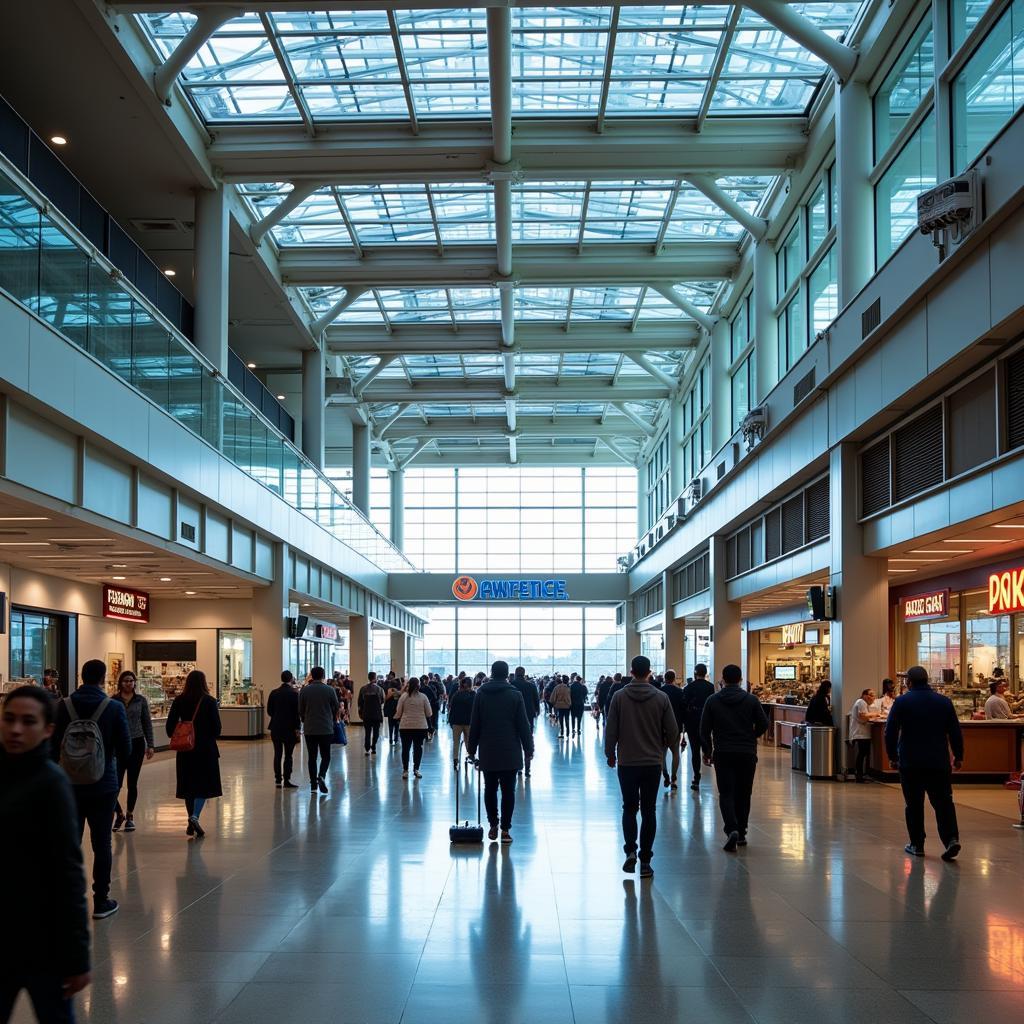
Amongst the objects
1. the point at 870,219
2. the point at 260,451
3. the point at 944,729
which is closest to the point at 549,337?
the point at 260,451

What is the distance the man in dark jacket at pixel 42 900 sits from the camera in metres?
3.60

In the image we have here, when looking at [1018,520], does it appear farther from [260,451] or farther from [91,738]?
[260,451]

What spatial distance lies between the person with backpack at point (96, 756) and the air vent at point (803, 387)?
1360 cm

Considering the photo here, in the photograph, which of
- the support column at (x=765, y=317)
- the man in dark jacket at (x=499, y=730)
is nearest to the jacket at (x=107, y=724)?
the man in dark jacket at (x=499, y=730)

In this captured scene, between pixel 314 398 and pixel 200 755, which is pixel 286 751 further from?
pixel 314 398

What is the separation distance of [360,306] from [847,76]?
57.6 feet

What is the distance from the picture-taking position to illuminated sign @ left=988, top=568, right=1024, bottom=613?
1645 cm

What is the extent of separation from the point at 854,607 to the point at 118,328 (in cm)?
1111

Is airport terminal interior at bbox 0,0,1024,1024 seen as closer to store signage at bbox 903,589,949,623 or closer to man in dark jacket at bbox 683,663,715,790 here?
store signage at bbox 903,589,949,623

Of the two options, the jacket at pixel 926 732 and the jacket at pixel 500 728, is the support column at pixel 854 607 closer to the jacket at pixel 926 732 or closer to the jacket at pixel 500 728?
the jacket at pixel 926 732

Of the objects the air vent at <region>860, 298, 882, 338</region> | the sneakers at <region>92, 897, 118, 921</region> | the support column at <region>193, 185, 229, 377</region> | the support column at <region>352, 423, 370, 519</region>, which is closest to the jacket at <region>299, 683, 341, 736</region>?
the sneakers at <region>92, 897, 118, 921</region>

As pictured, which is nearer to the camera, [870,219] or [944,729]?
[944,729]

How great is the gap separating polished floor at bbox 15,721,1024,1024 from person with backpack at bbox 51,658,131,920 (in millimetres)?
377

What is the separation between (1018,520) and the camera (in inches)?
545
